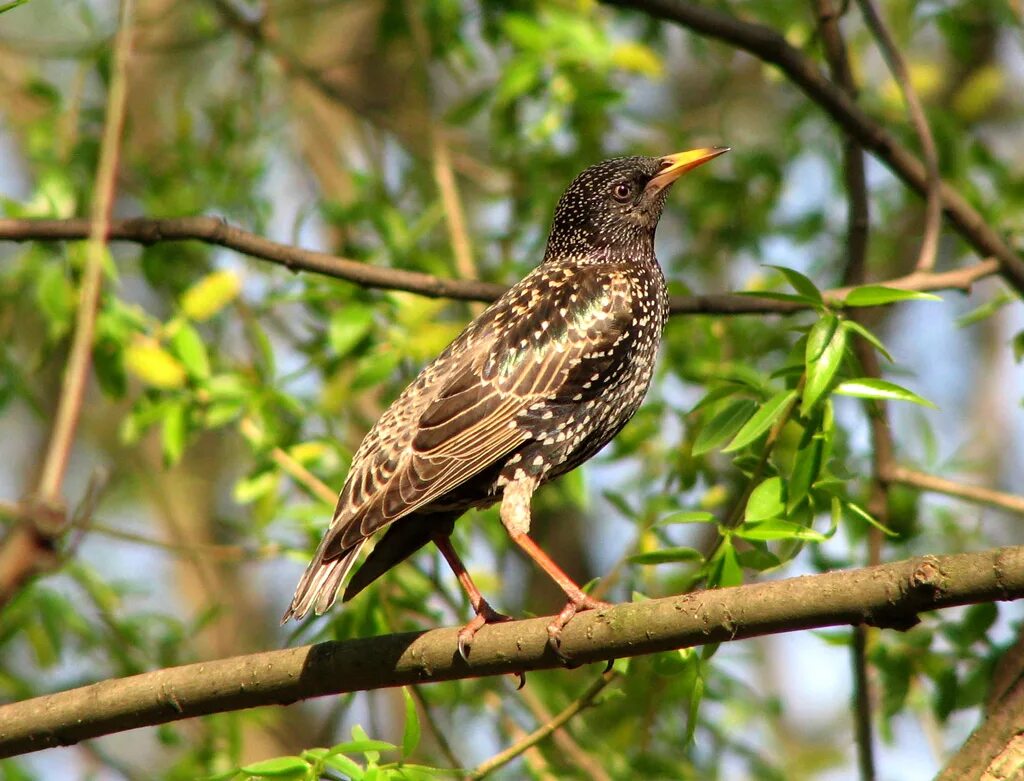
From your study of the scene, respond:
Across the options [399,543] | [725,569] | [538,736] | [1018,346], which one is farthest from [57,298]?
[1018,346]

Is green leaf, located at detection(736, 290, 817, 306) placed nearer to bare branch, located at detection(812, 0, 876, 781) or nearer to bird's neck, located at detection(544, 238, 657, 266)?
bare branch, located at detection(812, 0, 876, 781)

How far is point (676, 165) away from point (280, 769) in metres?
3.46

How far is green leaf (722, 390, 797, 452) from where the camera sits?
12.3ft

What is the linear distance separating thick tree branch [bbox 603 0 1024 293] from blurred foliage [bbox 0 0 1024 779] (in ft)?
0.95

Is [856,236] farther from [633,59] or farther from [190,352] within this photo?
[190,352]

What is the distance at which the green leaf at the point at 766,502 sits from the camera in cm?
382

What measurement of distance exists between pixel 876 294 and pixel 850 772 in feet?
23.0

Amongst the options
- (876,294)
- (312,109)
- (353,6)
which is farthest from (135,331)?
(353,6)

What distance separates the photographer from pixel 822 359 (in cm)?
378

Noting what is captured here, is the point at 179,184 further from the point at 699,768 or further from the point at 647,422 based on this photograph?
the point at 699,768

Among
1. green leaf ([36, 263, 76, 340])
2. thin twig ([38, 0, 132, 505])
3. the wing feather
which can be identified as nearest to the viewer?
thin twig ([38, 0, 132, 505])

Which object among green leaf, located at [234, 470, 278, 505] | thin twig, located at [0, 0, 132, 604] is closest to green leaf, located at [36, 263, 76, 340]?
green leaf, located at [234, 470, 278, 505]

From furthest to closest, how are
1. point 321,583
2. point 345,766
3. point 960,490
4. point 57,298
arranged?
point 57,298 → point 960,490 → point 321,583 → point 345,766

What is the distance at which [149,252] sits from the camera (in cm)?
664
